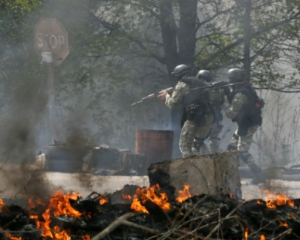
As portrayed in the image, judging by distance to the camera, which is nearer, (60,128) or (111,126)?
(60,128)

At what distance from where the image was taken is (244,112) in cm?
1246

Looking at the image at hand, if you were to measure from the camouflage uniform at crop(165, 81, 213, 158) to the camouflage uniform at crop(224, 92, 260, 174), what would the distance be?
0.42 m

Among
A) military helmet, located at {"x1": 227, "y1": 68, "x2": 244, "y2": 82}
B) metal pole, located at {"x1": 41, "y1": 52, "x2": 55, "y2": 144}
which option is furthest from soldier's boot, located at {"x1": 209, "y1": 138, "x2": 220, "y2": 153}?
metal pole, located at {"x1": 41, "y1": 52, "x2": 55, "y2": 144}

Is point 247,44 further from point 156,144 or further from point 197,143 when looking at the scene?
point 197,143

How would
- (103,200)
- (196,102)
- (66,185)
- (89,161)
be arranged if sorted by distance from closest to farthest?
(103,200) → (66,185) → (196,102) → (89,161)

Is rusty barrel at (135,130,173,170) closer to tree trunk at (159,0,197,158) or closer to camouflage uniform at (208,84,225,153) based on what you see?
camouflage uniform at (208,84,225,153)

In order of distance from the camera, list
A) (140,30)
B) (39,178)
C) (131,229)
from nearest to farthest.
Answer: (131,229) → (39,178) → (140,30)

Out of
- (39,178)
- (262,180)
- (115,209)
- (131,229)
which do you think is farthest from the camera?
(262,180)

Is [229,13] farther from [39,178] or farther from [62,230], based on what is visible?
[62,230]

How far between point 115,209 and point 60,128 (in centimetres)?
1432

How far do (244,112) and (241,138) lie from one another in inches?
18.4

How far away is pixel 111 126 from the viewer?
2098 centimetres

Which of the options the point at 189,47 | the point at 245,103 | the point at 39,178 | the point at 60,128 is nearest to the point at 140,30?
the point at 189,47

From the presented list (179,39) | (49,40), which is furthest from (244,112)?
(179,39)
